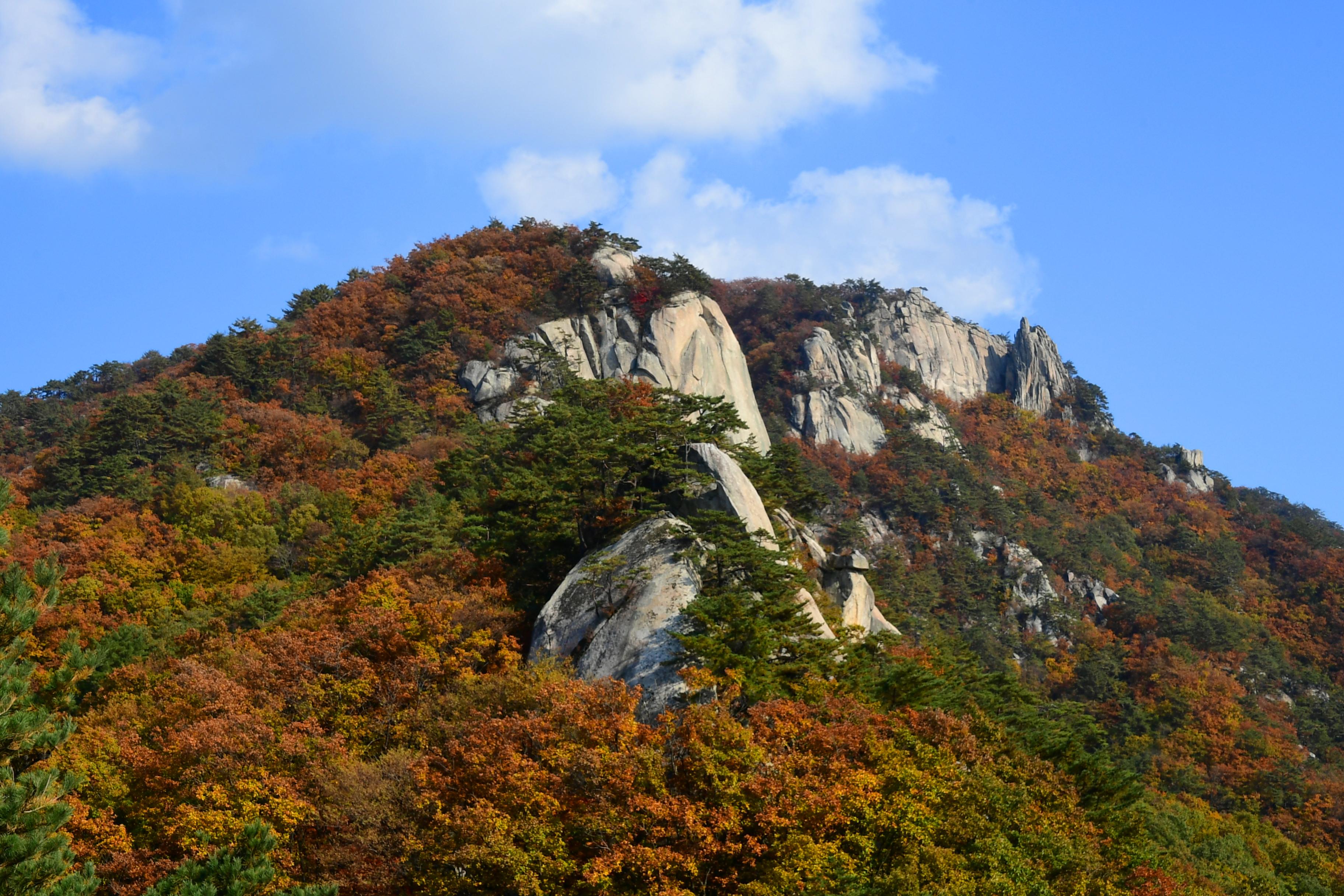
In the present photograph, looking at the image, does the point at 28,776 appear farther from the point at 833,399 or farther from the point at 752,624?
the point at 833,399

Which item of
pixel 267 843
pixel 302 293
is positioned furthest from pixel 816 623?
pixel 302 293

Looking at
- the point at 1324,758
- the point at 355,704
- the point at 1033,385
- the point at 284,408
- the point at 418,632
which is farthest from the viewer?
the point at 1033,385

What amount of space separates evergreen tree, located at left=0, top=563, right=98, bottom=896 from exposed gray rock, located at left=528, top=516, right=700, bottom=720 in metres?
10.2

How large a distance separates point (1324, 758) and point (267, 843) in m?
57.3

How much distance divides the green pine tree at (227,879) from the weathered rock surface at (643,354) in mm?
34780

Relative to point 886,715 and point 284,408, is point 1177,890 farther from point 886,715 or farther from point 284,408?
point 284,408

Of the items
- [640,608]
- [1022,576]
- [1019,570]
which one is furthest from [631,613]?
[1022,576]

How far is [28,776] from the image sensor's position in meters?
16.0

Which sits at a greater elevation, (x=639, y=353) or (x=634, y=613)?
(x=639, y=353)

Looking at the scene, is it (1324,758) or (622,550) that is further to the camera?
(1324,758)

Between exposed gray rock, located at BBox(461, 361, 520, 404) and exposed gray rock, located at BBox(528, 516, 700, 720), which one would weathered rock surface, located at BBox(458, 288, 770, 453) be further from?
exposed gray rock, located at BBox(528, 516, 700, 720)

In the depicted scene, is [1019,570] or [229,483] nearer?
[229,483]

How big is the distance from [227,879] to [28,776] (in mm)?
3696

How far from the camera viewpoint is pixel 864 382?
82.4 meters
